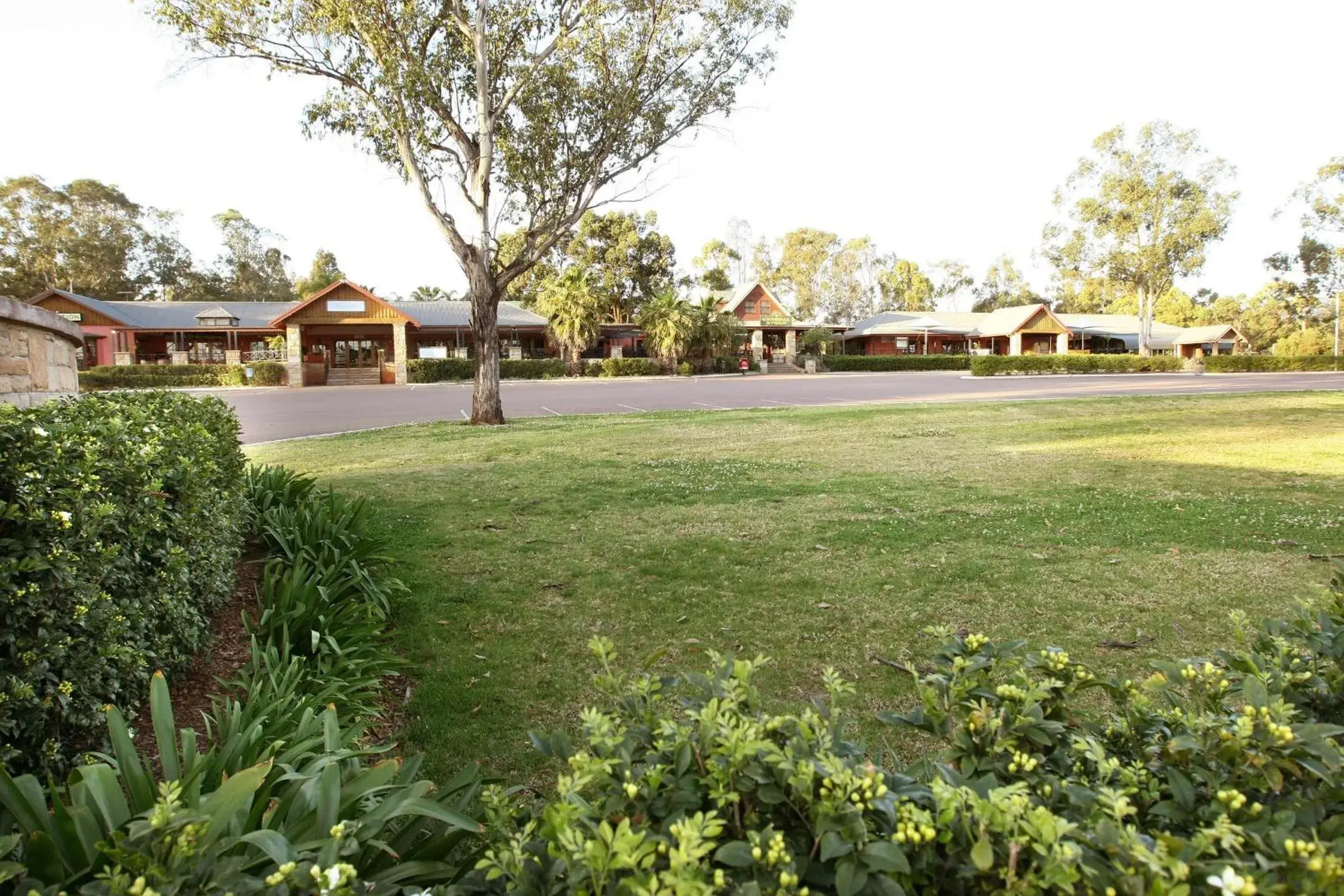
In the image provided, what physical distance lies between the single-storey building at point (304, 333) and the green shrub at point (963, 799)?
42277mm

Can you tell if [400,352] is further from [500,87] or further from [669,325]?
[500,87]

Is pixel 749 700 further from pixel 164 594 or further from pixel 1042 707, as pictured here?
pixel 164 594

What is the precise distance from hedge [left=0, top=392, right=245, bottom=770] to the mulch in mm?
144

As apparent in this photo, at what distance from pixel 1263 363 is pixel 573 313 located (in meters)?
43.7

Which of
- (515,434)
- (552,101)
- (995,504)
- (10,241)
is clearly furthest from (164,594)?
(10,241)

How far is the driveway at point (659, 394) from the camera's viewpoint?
19391 millimetres

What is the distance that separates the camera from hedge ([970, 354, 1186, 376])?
42906 mm

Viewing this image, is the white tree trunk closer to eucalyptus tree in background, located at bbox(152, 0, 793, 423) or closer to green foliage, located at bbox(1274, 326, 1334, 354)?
eucalyptus tree in background, located at bbox(152, 0, 793, 423)

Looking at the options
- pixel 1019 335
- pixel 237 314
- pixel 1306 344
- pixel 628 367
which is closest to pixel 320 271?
pixel 237 314

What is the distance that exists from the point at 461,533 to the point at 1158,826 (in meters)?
5.78

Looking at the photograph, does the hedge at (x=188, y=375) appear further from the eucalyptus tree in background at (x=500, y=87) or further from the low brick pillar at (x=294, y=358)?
the eucalyptus tree in background at (x=500, y=87)

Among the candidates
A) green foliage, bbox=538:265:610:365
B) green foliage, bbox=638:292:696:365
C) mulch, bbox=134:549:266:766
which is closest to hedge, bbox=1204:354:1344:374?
green foliage, bbox=638:292:696:365

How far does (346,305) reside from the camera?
4175cm

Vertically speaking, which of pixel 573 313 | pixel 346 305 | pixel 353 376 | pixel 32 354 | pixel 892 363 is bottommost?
pixel 32 354
